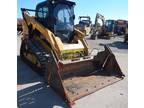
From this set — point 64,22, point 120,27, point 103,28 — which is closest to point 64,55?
point 64,22

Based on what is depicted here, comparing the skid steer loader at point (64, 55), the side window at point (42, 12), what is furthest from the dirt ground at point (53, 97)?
the side window at point (42, 12)

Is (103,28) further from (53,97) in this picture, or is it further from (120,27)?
(53,97)

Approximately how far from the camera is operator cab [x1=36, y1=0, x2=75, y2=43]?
693cm

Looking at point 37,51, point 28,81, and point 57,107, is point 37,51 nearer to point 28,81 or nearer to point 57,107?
point 28,81

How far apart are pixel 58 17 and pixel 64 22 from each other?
0.29m

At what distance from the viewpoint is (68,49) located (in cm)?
637

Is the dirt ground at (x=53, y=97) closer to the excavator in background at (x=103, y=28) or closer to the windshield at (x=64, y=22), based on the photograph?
the windshield at (x=64, y=22)

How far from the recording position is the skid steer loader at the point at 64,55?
16.7ft

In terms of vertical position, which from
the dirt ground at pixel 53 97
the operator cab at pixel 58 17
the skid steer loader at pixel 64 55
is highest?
the operator cab at pixel 58 17

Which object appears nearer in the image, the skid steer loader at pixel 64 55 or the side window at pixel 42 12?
the skid steer loader at pixel 64 55

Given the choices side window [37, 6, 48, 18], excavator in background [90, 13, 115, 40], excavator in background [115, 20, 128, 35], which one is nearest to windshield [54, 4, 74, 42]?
side window [37, 6, 48, 18]

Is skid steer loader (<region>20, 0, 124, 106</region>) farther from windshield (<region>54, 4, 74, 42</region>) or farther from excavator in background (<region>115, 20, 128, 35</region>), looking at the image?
excavator in background (<region>115, 20, 128, 35</region>)

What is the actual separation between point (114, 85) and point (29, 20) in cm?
Result: 356

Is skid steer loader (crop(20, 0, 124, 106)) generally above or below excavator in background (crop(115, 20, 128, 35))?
below
